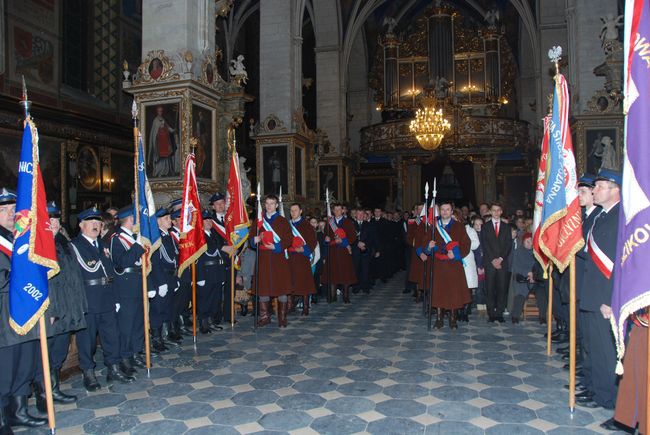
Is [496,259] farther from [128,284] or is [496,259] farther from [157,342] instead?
[128,284]

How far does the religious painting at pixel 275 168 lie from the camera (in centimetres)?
1468

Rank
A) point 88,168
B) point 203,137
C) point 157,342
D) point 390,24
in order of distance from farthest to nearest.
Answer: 1. point 390,24
2. point 88,168
3. point 203,137
4. point 157,342

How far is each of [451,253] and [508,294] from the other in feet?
5.01

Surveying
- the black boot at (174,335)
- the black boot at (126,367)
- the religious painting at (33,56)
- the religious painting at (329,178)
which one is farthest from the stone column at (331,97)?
the black boot at (126,367)

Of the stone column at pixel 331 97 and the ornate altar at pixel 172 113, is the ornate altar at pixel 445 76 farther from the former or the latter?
the ornate altar at pixel 172 113

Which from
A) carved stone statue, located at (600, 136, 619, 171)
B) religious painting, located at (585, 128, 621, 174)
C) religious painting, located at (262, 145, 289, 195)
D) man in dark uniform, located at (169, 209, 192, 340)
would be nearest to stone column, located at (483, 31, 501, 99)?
religious painting, located at (585, 128, 621, 174)

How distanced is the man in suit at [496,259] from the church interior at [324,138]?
595mm

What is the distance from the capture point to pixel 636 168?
289cm

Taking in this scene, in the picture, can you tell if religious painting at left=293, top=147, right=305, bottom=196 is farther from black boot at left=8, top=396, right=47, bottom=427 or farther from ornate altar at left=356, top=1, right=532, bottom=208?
black boot at left=8, top=396, right=47, bottom=427

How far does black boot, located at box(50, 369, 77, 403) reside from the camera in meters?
4.62

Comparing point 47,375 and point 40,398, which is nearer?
point 47,375

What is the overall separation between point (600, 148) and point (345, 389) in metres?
9.74

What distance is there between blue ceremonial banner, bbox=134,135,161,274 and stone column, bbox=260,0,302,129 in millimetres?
9290

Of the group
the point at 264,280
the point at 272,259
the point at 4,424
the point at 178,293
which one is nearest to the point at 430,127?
the point at 272,259
